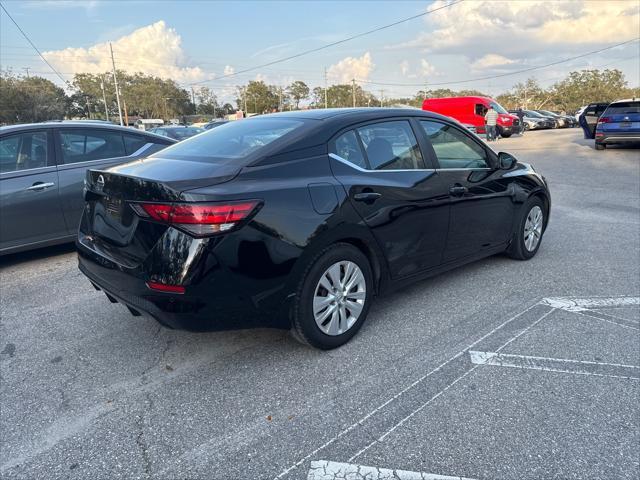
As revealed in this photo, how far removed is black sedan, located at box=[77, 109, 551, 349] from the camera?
262 centimetres

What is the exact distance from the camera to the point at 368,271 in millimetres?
3348

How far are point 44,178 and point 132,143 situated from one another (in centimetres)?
115

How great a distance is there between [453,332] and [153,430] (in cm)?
212

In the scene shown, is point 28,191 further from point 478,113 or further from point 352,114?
point 478,113

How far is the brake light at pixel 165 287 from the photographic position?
260 centimetres

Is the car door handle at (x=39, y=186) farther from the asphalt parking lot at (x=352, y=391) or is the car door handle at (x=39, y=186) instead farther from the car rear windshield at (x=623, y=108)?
the car rear windshield at (x=623, y=108)

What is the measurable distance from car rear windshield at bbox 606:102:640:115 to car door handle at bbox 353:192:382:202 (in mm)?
15001

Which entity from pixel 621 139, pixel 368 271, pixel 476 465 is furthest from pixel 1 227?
pixel 621 139

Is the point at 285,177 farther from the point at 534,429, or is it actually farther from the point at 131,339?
the point at 534,429

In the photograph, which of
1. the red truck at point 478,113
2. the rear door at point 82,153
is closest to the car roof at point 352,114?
the rear door at point 82,153

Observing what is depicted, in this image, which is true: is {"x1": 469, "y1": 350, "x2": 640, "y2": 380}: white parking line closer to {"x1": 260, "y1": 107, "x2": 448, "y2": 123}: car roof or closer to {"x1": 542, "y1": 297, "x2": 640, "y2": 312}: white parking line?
{"x1": 542, "y1": 297, "x2": 640, "y2": 312}: white parking line

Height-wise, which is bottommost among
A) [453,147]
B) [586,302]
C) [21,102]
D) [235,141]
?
[586,302]

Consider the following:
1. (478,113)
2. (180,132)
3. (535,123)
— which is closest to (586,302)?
(180,132)

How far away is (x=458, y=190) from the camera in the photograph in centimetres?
398
